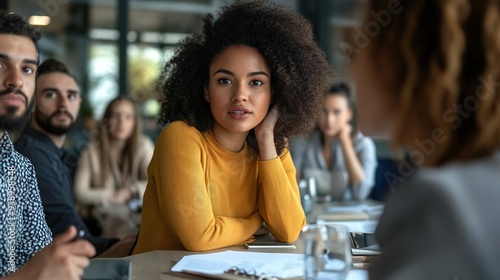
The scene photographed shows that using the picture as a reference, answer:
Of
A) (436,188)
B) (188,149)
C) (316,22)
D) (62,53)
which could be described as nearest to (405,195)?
(436,188)

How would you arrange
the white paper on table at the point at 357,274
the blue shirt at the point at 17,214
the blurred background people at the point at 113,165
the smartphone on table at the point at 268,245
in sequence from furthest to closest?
the blurred background people at the point at 113,165
the smartphone on table at the point at 268,245
the blue shirt at the point at 17,214
the white paper on table at the point at 357,274

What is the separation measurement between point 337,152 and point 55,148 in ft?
6.80

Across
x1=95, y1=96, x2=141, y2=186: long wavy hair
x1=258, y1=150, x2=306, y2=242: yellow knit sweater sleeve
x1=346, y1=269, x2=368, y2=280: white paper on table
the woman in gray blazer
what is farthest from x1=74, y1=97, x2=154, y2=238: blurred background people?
the woman in gray blazer

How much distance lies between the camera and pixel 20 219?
5.67 ft

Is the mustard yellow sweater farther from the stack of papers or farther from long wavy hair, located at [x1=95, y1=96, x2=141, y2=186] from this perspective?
long wavy hair, located at [x1=95, y1=96, x2=141, y2=186]

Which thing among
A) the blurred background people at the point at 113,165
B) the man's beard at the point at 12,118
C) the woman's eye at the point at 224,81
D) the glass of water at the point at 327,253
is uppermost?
the woman's eye at the point at 224,81

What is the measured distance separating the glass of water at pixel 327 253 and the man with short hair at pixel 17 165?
66 centimetres

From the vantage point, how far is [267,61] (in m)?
2.12

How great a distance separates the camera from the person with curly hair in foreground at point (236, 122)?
1961 millimetres

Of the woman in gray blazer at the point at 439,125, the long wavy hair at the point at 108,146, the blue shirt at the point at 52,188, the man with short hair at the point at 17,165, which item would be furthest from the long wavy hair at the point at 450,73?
the long wavy hair at the point at 108,146

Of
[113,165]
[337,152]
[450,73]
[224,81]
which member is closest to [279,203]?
[224,81]

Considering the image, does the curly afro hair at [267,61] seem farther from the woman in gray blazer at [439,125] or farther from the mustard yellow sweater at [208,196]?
the woman in gray blazer at [439,125]

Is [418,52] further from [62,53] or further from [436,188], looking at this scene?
[62,53]

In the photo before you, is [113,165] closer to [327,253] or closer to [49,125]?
[49,125]
